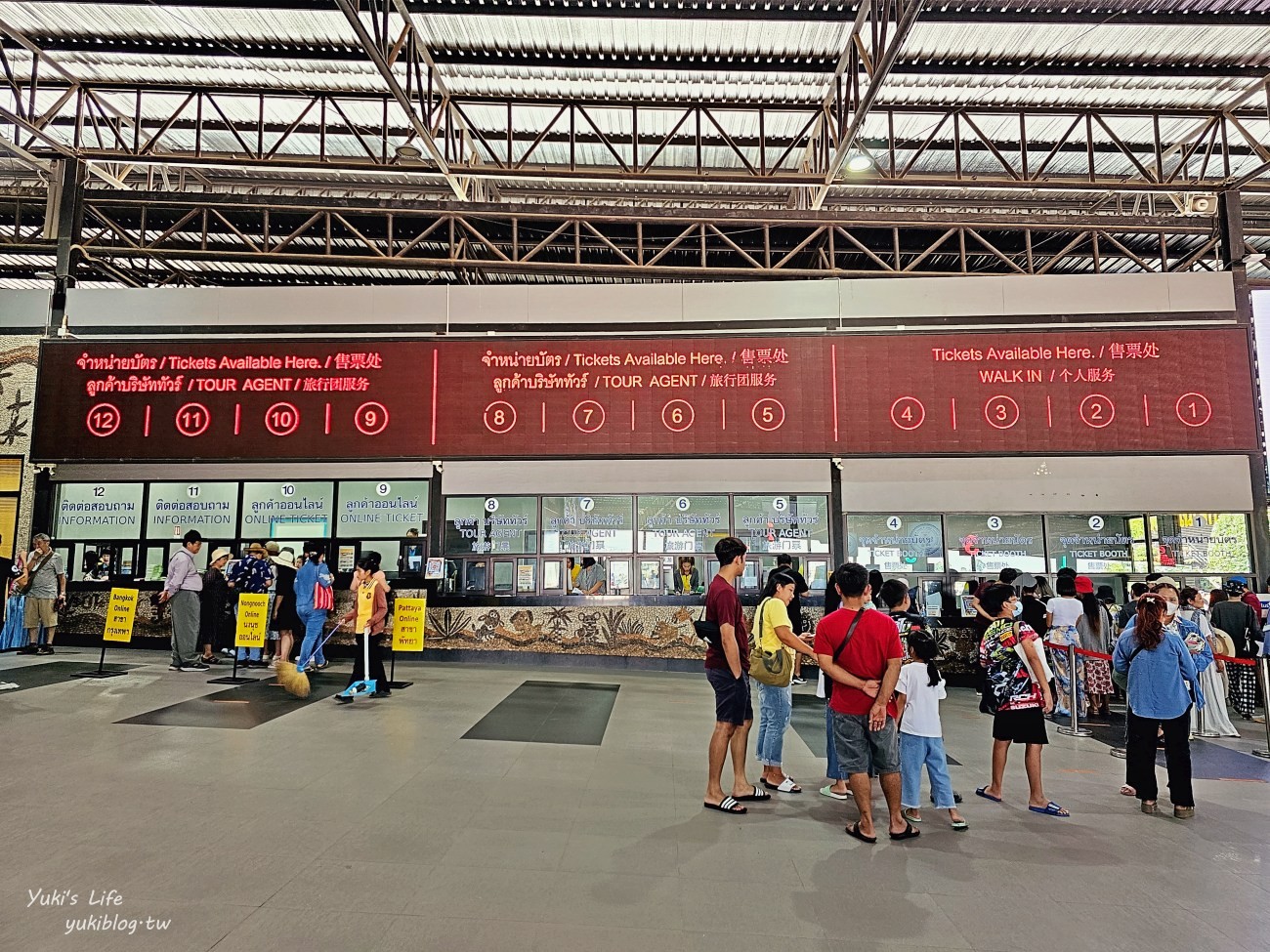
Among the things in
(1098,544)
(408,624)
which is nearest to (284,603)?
(408,624)

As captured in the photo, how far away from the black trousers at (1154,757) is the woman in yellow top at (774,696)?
2614mm

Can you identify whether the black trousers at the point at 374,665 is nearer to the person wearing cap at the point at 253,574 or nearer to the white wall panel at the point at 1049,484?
the person wearing cap at the point at 253,574

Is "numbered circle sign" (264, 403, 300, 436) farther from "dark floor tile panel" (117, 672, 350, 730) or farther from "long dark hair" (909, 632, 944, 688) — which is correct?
"long dark hair" (909, 632, 944, 688)

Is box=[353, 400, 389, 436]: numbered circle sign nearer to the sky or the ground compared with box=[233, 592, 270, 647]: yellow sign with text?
nearer to the sky

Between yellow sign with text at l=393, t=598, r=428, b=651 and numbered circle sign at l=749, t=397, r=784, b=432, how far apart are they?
632 centimetres

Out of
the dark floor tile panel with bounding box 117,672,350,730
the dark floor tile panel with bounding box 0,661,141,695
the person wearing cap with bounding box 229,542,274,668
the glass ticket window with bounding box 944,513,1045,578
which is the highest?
the glass ticket window with bounding box 944,513,1045,578

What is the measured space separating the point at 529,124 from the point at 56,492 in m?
10.7

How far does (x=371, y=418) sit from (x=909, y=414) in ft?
31.0

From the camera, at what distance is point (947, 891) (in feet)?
13.2

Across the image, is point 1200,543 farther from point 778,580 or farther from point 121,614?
point 121,614

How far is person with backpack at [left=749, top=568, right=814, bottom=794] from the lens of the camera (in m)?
5.44

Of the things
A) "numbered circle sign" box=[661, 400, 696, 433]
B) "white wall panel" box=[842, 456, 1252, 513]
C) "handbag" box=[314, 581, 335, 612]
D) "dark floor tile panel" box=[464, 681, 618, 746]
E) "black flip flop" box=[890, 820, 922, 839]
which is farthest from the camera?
"numbered circle sign" box=[661, 400, 696, 433]

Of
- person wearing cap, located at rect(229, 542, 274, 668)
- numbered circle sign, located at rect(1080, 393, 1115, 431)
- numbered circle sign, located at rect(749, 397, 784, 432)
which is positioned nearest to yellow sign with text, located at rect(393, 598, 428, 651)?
person wearing cap, located at rect(229, 542, 274, 668)

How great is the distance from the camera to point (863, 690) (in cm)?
464
